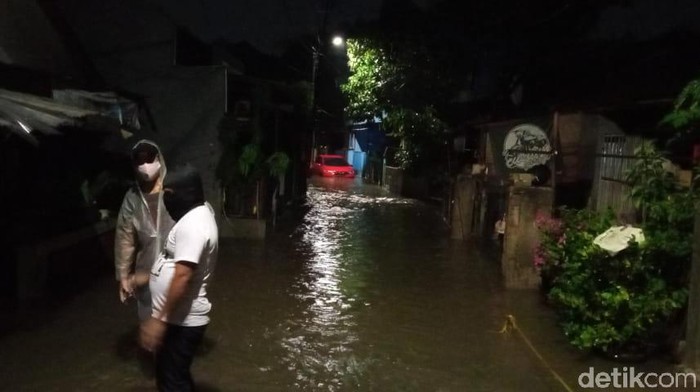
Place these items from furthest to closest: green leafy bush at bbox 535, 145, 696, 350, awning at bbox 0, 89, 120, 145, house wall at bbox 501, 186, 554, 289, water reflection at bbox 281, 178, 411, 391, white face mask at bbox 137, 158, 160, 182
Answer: house wall at bbox 501, 186, 554, 289, awning at bbox 0, 89, 120, 145, water reflection at bbox 281, 178, 411, 391, green leafy bush at bbox 535, 145, 696, 350, white face mask at bbox 137, 158, 160, 182

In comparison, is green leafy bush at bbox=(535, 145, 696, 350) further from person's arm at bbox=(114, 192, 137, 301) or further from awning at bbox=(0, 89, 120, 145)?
awning at bbox=(0, 89, 120, 145)

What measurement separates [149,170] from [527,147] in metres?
7.03

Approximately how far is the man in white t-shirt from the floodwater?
5.07ft

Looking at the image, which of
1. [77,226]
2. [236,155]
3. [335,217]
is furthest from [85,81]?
[335,217]

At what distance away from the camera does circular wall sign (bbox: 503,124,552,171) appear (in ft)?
35.3

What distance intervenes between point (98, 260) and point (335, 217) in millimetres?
10051

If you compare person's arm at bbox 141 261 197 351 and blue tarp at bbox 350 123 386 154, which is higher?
blue tarp at bbox 350 123 386 154

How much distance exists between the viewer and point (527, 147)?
35.7ft

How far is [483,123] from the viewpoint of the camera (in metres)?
15.7

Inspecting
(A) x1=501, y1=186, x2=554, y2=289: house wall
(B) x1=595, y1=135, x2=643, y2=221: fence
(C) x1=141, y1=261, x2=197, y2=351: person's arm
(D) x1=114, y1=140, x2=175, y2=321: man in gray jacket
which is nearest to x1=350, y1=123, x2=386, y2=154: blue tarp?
(B) x1=595, y1=135, x2=643, y2=221: fence

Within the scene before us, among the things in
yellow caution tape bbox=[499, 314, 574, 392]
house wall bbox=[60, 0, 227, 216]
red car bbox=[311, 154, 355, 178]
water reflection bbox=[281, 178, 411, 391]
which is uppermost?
house wall bbox=[60, 0, 227, 216]

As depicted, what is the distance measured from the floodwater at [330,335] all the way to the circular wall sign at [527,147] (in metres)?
1.87

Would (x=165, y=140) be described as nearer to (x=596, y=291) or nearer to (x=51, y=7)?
(x=51, y=7)

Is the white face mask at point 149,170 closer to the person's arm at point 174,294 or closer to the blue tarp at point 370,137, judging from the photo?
the person's arm at point 174,294
